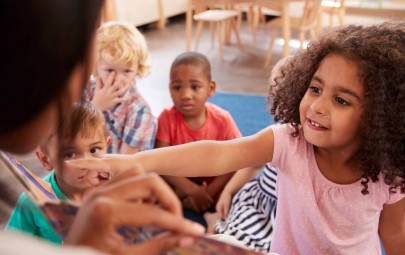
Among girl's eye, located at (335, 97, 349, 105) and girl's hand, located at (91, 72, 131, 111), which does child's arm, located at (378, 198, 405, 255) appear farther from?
girl's hand, located at (91, 72, 131, 111)

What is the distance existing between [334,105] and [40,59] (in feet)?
2.42

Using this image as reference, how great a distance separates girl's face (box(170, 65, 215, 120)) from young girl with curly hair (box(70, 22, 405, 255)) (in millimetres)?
772

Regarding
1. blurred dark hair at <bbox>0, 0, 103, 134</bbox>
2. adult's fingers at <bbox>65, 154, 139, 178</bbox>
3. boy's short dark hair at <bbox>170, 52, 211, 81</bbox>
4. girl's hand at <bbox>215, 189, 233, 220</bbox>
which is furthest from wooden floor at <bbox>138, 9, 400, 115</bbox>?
blurred dark hair at <bbox>0, 0, 103, 134</bbox>

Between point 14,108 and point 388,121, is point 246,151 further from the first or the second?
point 14,108

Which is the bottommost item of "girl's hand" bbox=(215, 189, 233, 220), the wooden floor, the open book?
the wooden floor

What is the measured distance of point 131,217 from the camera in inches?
16.0

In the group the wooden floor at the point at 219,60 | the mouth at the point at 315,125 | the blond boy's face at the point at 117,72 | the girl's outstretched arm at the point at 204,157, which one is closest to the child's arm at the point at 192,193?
the blond boy's face at the point at 117,72

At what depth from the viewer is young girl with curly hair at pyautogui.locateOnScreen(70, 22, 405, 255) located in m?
0.97

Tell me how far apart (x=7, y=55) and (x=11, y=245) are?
16cm

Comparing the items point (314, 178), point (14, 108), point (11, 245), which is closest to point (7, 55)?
point (14, 108)

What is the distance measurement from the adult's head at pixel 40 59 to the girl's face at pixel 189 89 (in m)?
1.45

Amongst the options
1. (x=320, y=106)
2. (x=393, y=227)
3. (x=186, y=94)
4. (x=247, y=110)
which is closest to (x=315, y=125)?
(x=320, y=106)

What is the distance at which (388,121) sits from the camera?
3.22 ft

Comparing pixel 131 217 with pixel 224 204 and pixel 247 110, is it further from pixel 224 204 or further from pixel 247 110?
Answer: pixel 247 110
